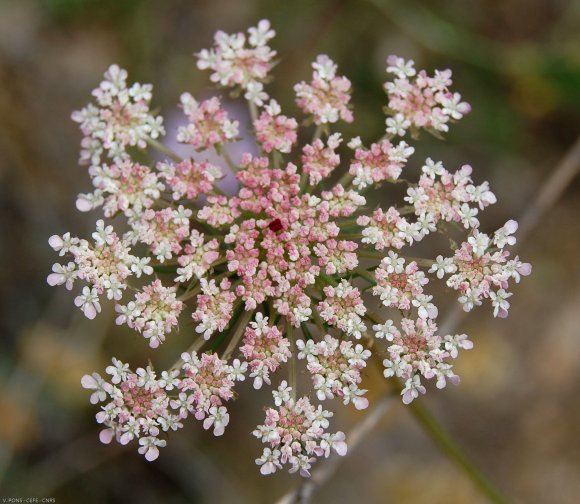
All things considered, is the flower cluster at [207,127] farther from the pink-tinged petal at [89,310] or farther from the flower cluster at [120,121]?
the pink-tinged petal at [89,310]

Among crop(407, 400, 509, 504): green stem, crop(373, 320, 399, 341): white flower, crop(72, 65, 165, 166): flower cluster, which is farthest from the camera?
crop(407, 400, 509, 504): green stem

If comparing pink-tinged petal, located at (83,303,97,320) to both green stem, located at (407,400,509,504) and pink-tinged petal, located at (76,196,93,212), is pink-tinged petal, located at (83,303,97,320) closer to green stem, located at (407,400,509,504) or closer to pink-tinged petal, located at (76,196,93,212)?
pink-tinged petal, located at (76,196,93,212)

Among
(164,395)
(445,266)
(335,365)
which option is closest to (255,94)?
(445,266)

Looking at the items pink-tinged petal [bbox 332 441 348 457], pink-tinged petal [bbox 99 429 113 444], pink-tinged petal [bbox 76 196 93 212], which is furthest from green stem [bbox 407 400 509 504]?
pink-tinged petal [bbox 76 196 93 212]

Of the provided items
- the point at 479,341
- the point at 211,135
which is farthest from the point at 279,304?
the point at 479,341

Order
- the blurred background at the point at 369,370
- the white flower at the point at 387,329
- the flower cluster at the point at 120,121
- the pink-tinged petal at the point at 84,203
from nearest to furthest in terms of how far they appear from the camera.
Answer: the white flower at the point at 387,329
the pink-tinged petal at the point at 84,203
the flower cluster at the point at 120,121
the blurred background at the point at 369,370

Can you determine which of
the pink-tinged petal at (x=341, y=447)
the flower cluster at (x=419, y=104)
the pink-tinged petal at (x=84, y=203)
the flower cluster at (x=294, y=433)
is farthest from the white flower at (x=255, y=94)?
the pink-tinged petal at (x=341, y=447)

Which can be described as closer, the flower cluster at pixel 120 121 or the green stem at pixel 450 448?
the flower cluster at pixel 120 121
